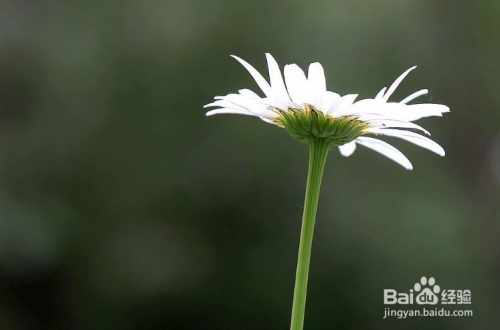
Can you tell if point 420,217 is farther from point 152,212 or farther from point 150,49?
point 150,49

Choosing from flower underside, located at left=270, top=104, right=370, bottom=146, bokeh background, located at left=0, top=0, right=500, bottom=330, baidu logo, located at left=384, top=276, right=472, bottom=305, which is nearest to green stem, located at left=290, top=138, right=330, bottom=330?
flower underside, located at left=270, top=104, right=370, bottom=146

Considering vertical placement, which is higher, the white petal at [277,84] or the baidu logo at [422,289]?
the baidu logo at [422,289]

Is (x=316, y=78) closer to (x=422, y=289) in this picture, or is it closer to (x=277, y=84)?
(x=277, y=84)

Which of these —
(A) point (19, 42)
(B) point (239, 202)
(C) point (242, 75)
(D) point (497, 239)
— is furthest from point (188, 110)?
(D) point (497, 239)

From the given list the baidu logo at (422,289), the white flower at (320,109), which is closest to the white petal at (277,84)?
the white flower at (320,109)

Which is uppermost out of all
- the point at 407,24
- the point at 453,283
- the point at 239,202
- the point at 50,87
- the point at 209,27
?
the point at 407,24

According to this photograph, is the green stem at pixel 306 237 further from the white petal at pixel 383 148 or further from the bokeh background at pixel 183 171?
the bokeh background at pixel 183 171

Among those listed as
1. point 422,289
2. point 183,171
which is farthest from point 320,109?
point 183,171

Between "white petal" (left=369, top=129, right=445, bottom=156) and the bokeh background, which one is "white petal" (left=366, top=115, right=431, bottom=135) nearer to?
"white petal" (left=369, top=129, right=445, bottom=156)
